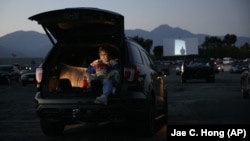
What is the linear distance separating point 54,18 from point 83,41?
1.01 metres

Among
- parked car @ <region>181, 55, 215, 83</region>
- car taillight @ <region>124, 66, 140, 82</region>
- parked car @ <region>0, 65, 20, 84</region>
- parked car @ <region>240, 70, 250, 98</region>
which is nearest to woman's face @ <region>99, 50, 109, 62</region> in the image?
car taillight @ <region>124, 66, 140, 82</region>

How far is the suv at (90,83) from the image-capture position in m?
8.80

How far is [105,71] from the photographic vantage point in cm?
964

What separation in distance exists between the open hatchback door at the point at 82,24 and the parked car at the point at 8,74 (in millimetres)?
29724

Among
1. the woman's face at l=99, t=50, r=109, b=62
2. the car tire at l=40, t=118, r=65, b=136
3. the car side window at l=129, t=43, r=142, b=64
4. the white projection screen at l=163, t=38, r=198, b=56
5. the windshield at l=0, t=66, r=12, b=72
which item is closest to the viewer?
the car side window at l=129, t=43, r=142, b=64

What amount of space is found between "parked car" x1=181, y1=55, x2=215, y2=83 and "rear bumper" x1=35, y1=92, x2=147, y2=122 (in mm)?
23678

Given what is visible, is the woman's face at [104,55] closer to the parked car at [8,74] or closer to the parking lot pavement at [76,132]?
the parking lot pavement at [76,132]

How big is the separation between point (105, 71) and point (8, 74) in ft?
102

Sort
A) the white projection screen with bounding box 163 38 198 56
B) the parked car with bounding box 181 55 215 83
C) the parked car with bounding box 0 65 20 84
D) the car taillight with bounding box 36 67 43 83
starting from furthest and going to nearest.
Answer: the white projection screen with bounding box 163 38 198 56 < the parked car with bounding box 0 65 20 84 < the parked car with bounding box 181 55 215 83 < the car taillight with bounding box 36 67 43 83

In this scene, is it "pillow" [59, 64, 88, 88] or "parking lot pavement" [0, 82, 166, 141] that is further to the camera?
"pillow" [59, 64, 88, 88]

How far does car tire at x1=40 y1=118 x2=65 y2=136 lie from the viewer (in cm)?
959

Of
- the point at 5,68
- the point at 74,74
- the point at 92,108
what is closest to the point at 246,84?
the point at 74,74

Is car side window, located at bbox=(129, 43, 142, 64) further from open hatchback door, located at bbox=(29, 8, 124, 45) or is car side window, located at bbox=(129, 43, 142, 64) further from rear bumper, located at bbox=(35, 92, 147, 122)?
rear bumper, located at bbox=(35, 92, 147, 122)

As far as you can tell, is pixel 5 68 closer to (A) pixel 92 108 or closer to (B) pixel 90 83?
(B) pixel 90 83
